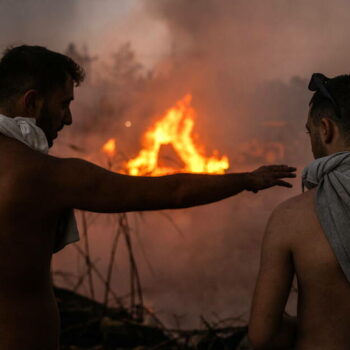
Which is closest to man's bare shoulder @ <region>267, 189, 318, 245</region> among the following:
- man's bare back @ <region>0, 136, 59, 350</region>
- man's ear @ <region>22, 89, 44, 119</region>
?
man's bare back @ <region>0, 136, 59, 350</region>

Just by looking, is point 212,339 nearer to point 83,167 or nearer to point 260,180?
point 260,180

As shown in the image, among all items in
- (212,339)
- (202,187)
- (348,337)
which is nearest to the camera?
(348,337)

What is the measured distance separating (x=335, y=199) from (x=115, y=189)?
928 millimetres

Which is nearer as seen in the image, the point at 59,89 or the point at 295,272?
the point at 295,272

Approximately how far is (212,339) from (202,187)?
352cm

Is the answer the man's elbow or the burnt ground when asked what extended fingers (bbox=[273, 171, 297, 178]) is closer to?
the man's elbow

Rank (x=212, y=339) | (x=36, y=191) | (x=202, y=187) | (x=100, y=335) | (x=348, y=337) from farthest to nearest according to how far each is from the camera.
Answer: (x=100, y=335)
(x=212, y=339)
(x=202, y=187)
(x=36, y=191)
(x=348, y=337)

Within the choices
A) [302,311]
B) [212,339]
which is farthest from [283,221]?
[212,339]

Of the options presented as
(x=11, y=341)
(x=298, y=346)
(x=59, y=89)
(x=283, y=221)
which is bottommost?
(x=298, y=346)

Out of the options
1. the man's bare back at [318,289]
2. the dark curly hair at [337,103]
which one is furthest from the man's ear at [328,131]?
the man's bare back at [318,289]

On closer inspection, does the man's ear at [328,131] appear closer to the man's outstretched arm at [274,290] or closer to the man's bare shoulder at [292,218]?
the man's bare shoulder at [292,218]

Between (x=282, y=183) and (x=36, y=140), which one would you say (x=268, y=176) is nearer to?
(x=282, y=183)

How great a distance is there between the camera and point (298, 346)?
2275mm

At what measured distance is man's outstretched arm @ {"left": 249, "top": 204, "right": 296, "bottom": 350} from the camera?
2229 millimetres
